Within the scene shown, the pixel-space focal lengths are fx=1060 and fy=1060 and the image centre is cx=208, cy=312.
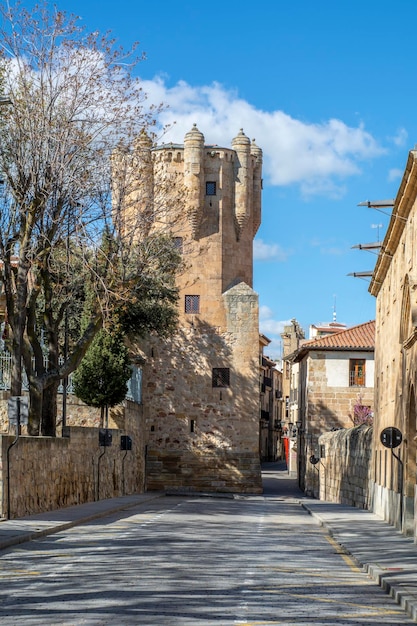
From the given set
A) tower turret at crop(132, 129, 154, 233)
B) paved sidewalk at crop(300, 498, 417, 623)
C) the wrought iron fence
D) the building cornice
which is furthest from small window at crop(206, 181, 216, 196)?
paved sidewalk at crop(300, 498, 417, 623)

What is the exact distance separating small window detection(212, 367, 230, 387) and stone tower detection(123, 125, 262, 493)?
0.05 meters

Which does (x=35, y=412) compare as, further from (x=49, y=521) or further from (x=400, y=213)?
(x=400, y=213)

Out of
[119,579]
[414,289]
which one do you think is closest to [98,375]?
[414,289]

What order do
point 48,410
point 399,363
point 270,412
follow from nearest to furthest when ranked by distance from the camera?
1. point 399,363
2. point 48,410
3. point 270,412

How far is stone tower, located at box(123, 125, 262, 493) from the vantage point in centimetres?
5147

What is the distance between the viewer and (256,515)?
30.8m

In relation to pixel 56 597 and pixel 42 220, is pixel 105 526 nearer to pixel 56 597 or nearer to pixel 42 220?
pixel 42 220

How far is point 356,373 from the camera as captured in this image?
57438 mm

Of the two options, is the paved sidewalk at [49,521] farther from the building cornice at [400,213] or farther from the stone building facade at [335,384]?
the stone building facade at [335,384]

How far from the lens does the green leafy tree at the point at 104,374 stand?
1534 inches

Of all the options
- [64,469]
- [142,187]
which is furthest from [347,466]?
[142,187]

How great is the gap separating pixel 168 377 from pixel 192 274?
17.3 ft

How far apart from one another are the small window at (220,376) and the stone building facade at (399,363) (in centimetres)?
1681

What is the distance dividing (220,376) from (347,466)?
11604 millimetres
